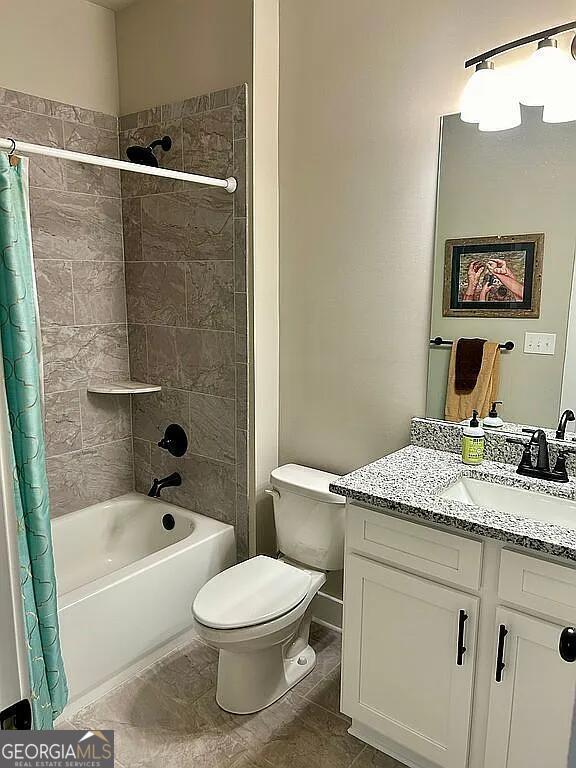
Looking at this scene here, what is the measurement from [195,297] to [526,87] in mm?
1504

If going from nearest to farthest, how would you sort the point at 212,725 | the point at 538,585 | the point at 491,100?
the point at 538,585 < the point at 491,100 < the point at 212,725

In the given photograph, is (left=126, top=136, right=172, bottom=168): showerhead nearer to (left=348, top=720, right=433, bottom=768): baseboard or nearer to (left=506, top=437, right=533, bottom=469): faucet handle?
(left=506, top=437, right=533, bottom=469): faucet handle

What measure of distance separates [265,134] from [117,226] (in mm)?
903

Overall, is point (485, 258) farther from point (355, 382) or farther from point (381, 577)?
point (381, 577)

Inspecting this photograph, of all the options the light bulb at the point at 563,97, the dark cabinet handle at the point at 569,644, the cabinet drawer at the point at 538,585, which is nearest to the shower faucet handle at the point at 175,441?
the cabinet drawer at the point at 538,585

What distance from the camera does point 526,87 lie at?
1.82 meters

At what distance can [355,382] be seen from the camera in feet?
7.86

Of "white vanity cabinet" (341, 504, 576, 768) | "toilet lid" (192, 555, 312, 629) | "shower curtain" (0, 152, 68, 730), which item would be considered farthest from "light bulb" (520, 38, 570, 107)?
"toilet lid" (192, 555, 312, 629)

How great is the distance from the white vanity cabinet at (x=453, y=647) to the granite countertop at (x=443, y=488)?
→ 7cm

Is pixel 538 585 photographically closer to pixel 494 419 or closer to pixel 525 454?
pixel 525 454

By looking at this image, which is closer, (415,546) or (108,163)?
(415,546)

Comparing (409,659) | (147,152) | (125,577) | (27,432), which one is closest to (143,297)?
(147,152)

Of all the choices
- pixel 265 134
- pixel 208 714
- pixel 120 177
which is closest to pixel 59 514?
pixel 208 714

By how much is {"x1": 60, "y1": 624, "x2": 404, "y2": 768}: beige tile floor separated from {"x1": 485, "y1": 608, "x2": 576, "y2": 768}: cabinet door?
470 mm
